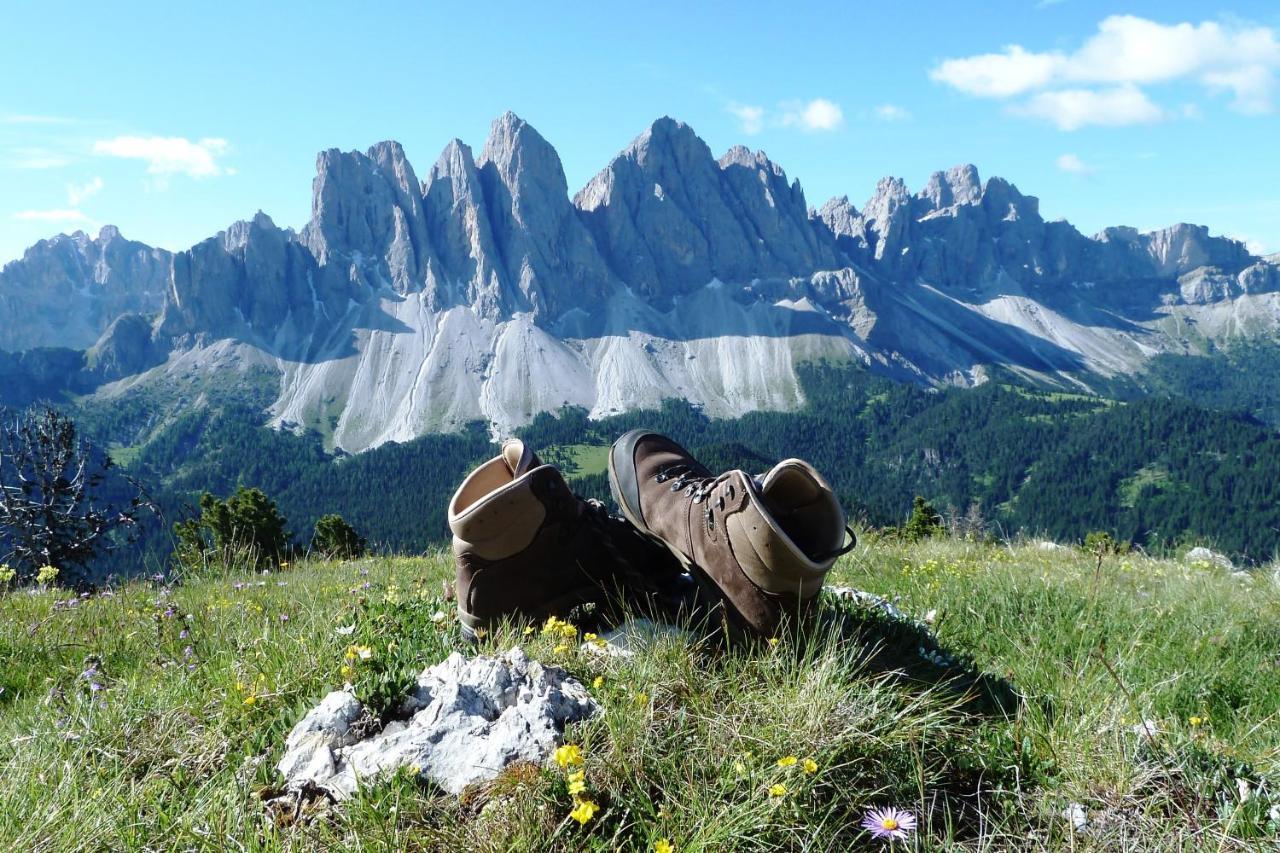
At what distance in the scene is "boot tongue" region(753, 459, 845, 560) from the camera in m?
4.12

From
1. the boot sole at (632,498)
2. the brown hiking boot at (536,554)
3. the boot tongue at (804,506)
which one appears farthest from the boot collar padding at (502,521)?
the boot tongue at (804,506)

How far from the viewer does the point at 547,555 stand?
15.1ft

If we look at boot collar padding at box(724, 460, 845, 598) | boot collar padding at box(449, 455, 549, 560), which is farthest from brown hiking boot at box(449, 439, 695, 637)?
boot collar padding at box(724, 460, 845, 598)

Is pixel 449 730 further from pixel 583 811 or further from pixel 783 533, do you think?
pixel 783 533

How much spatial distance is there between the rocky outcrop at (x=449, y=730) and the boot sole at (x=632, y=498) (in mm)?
1261

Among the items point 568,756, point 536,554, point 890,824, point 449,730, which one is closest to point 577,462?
point 536,554

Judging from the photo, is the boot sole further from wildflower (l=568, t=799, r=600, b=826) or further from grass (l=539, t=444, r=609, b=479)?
grass (l=539, t=444, r=609, b=479)

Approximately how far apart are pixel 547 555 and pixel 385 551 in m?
8.52

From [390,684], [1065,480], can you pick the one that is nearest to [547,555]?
[390,684]

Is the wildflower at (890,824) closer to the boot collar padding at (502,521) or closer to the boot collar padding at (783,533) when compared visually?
the boot collar padding at (783,533)

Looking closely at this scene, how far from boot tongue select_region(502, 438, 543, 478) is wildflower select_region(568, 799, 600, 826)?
99.1 inches

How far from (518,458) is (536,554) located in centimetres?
69

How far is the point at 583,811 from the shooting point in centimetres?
239

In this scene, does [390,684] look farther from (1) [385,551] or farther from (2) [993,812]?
(1) [385,551]
